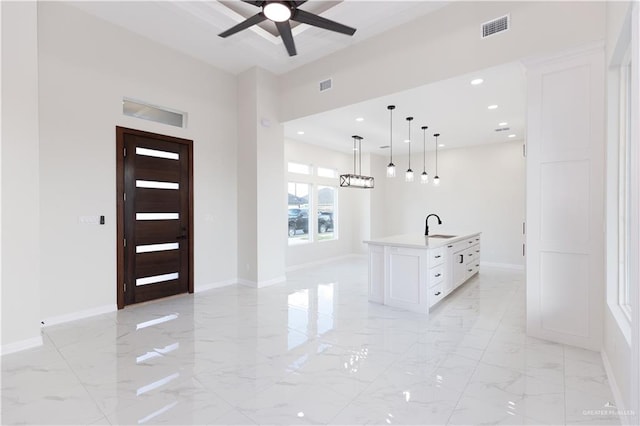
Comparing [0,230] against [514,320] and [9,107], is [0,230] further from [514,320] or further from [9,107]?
[514,320]

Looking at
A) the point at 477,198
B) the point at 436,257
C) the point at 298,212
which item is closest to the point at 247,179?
the point at 298,212

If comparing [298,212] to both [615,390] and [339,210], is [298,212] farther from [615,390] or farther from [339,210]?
[615,390]

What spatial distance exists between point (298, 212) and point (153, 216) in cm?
362

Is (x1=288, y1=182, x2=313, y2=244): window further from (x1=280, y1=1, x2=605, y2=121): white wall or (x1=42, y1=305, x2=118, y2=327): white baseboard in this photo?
→ (x1=42, y1=305, x2=118, y2=327): white baseboard

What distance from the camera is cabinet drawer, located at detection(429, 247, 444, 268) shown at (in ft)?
13.2

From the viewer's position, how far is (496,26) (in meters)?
3.38

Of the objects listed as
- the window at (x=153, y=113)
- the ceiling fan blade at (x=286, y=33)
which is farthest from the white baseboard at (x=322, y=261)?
the ceiling fan blade at (x=286, y=33)

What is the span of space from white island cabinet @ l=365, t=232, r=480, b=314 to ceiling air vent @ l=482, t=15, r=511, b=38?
2.53 m

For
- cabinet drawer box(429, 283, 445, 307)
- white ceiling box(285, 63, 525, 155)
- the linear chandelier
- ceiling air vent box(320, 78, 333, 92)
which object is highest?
ceiling air vent box(320, 78, 333, 92)

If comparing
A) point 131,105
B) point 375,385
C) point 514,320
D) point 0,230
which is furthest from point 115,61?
point 514,320

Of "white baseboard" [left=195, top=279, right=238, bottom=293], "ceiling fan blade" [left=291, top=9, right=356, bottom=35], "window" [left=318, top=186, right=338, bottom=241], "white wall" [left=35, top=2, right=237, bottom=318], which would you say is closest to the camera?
"ceiling fan blade" [left=291, top=9, right=356, bottom=35]

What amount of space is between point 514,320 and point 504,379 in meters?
1.59

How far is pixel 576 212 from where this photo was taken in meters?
2.96

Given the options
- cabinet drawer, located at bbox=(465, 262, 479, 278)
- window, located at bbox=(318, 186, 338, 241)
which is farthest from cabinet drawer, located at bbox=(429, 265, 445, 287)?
window, located at bbox=(318, 186, 338, 241)
